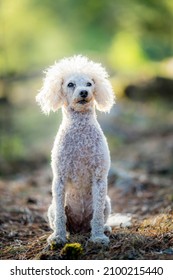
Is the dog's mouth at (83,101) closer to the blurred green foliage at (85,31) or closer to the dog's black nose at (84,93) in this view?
the dog's black nose at (84,93)

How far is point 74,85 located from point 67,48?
676 inches

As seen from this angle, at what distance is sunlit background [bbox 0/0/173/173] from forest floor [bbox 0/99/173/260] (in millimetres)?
539

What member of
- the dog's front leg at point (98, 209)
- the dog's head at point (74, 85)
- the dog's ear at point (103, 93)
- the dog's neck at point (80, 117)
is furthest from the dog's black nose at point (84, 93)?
the dog's front leg at point (98, 209)

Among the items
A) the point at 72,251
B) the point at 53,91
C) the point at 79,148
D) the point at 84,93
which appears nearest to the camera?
the point at 72,251

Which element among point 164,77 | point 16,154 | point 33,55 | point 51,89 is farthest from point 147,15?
point 51,89

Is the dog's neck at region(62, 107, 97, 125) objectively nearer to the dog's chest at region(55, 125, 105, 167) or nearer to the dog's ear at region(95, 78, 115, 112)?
the dog's chest at region(55, 125, 105, 167)

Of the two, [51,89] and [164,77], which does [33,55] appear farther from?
[51,89]

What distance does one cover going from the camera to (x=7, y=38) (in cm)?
1722

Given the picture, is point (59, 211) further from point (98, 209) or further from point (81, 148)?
point (81, 148)

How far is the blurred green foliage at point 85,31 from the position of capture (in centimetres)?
1730

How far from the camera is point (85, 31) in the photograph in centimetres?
2242

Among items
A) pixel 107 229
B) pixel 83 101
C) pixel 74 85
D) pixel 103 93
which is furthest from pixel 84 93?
Answer: pixel 107 229

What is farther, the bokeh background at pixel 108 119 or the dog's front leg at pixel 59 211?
the bokeh background at pixel 108 119

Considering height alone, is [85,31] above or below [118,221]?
above
